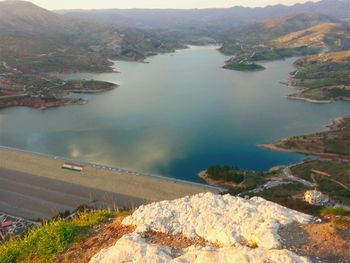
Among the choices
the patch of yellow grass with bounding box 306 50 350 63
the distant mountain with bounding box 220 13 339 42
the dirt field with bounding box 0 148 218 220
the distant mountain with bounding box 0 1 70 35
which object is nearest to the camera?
the dirt field with bounding box 0 148 218 220

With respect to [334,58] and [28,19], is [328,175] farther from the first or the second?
[28,19]

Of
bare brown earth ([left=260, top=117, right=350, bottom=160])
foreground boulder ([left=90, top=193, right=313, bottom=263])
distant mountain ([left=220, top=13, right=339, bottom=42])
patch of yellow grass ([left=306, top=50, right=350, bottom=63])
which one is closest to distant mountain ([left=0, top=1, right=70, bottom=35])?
distant mountain ([left=220, top=13, right=339, bottom=42])

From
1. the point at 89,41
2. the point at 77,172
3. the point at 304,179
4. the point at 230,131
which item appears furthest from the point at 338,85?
the point at 89,41

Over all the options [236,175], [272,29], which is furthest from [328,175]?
[272,29]

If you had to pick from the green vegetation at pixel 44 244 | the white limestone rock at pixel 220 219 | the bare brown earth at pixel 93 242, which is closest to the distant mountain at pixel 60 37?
the green vegetation at pixel 44 244

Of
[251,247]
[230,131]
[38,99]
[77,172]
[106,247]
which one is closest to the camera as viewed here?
[251,247]

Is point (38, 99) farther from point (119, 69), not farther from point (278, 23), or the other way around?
point (278, 23)

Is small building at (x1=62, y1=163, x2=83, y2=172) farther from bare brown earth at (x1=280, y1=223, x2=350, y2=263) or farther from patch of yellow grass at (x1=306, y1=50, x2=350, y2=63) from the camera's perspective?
patch of yellow grass at (x1=306, y1=50, x2=350, y2=63)
